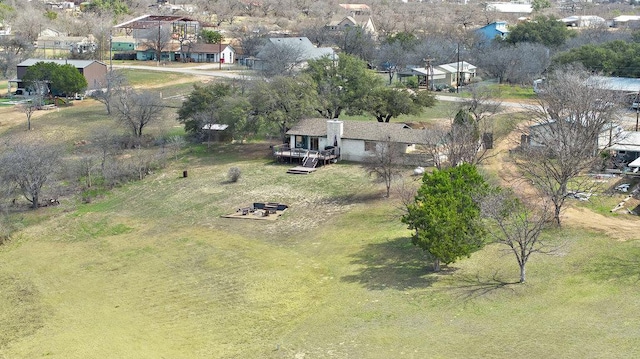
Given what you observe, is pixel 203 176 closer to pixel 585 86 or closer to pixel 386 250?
pixel 386 250

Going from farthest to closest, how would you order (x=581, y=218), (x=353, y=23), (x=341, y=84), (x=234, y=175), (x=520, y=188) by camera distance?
(x=353, y=23), (x=341, y=84), (x=234, y=175), (x=520, y=188), (x=581, y=218)

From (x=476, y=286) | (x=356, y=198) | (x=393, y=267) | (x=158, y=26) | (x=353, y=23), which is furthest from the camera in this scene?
(x=353, y=23)

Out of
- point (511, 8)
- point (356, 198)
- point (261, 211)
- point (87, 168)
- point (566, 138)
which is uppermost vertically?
point (511, 8)

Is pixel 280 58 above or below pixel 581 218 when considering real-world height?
above

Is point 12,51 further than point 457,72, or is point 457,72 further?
point 12,51

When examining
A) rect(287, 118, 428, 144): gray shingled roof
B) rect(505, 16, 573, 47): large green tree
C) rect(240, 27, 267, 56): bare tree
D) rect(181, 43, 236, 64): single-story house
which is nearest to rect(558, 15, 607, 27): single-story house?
rect(505, 16, 573, 47): large green tree

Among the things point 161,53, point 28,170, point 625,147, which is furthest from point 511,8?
point 28,170

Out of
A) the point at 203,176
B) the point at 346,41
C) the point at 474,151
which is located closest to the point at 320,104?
the point at 203,176

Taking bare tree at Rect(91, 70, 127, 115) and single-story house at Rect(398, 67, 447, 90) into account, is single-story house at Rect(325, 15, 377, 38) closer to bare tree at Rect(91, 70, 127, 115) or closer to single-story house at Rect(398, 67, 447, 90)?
single-story house at Rect(398, 67, 447, 90)

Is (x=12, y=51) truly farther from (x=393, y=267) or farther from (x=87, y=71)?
(x=393, y=267)
